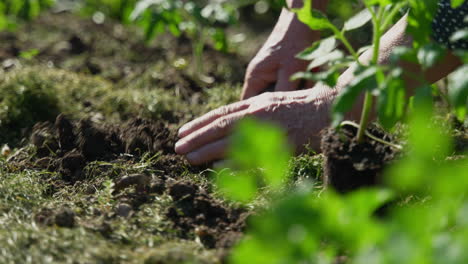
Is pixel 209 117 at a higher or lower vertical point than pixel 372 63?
lower

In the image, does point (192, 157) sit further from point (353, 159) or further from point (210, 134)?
point (353, 159)

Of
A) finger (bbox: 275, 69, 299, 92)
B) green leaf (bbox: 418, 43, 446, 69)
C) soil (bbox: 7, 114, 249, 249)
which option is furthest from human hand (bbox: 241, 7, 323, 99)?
green leaf (bbox: 418, 43, 446, 69)

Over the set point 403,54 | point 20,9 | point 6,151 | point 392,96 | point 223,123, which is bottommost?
point 6,151

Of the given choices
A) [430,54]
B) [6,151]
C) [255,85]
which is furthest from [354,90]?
[6,151]

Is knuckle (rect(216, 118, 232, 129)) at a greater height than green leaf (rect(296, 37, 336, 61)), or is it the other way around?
green leaf (rect(296, 37, 336, 61))

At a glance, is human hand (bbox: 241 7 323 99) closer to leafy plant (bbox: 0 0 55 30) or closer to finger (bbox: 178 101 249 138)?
finger (bbox: 178 101 249 138)

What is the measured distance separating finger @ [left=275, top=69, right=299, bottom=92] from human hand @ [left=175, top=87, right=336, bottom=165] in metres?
0.48

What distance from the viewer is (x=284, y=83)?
302cm

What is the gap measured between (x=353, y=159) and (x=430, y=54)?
0.48m

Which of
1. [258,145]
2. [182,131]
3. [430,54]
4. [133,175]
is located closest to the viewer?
[258,145]

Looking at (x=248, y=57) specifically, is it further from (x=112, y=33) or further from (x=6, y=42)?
(x=6, y=42)

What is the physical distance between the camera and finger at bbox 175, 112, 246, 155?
2.48m

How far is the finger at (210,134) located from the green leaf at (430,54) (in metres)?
0.98

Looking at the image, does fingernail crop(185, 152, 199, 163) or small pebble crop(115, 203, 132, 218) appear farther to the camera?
fingernail crop(185, 152, 199, 163)
